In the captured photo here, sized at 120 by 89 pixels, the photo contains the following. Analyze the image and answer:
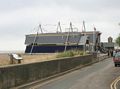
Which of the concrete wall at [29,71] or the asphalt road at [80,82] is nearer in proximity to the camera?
the concrete wall at [29,71]

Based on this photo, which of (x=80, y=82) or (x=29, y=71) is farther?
(x=80, y=82)

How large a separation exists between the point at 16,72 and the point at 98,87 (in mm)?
4378

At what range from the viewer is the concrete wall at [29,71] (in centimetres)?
1728

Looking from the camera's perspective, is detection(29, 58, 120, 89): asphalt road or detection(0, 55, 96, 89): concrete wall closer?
detection(0, 55, 96, 89): concrete wall

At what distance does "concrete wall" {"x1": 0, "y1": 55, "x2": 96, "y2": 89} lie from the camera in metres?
17.3

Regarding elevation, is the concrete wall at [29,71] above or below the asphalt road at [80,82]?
above

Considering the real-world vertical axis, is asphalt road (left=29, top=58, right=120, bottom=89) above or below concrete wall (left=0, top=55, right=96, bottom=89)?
below

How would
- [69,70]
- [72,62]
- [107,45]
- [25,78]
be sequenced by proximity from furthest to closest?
1. [107,45]
2. [72,62]
3. [69,70]
4. [25,78]

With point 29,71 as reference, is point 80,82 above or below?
below

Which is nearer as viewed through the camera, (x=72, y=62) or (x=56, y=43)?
(x=72, y=62)

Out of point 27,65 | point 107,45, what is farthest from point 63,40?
point 27,65

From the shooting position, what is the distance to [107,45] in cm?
14038

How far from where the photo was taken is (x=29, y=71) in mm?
20953

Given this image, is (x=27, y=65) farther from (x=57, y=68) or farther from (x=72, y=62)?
(x=72, y=62)
